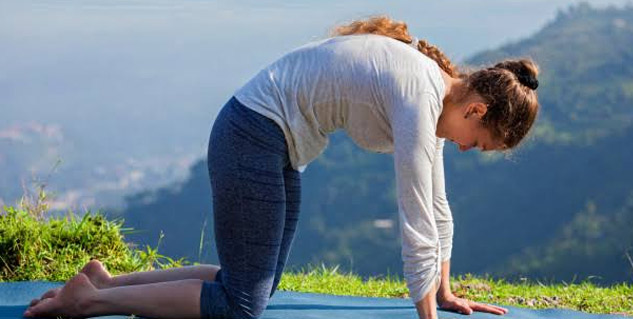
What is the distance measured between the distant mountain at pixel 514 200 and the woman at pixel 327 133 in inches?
1040

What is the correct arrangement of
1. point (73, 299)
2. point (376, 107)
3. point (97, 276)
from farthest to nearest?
point (97, 276), point (73, 299), point (376, 107)

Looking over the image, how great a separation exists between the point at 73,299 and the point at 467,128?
59.6 inches

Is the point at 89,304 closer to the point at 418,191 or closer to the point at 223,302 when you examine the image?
the point at 223,302

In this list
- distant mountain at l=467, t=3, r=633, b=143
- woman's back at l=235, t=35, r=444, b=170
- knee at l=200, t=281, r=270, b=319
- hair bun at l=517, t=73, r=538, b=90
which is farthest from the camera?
distant mountain at l=467, t=3, r=633, b=143

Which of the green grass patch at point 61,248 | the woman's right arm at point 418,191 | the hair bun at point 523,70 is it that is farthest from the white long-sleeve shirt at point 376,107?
the green grass patch at point 61,248

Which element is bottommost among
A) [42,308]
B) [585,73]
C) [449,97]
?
[585,73]

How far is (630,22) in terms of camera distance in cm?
4619

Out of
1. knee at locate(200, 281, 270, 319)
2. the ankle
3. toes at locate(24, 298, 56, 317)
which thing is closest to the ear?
knee at locate(200, 281, 270, 319)

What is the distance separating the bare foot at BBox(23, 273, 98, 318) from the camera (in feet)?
11.2

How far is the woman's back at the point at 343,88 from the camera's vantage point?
2.96 metres

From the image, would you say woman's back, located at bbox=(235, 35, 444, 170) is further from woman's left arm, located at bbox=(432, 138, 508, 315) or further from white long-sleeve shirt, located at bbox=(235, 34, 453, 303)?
woman's left arm, located at bbox=(432, 138, 508, 315)

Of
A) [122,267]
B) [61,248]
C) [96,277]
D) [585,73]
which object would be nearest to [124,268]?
[122,267]

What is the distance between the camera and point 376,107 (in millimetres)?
3006

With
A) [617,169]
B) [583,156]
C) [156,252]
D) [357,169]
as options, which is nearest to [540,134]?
[583,156]
